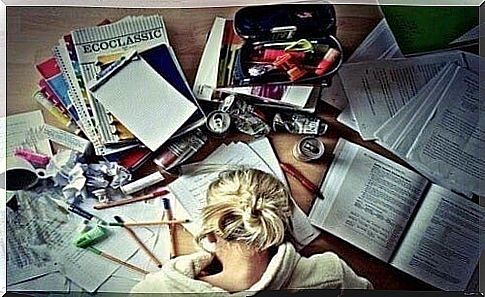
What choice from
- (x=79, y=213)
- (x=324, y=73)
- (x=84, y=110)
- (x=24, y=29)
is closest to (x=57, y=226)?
(x=79, y=213)

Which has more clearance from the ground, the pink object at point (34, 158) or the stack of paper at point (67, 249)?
the pink object at point (34, 158)

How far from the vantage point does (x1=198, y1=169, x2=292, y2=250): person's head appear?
104 cm

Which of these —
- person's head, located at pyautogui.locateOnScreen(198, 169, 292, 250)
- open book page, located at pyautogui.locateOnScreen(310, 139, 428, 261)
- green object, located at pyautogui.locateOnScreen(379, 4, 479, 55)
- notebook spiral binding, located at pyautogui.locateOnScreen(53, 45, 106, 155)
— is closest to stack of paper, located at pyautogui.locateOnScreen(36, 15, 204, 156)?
notebook spiral binding, located at pyautogui.locateOnScreen(53, 45, 106, 155)

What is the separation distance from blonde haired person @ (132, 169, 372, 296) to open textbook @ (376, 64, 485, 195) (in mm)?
201

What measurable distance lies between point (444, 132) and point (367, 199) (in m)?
0.16

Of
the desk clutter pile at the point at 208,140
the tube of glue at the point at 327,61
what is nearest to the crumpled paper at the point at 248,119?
the desk clutter pile at the point at 208,140

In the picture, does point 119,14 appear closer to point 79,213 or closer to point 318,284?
point 79,213

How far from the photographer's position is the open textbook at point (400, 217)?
107 cm

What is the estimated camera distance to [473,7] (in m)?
1.13

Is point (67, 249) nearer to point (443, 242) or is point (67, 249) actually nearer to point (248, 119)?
point (248, 119)

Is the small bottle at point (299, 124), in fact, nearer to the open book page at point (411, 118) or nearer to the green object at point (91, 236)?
the open book page at point (411, 118)

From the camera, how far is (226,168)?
106cm

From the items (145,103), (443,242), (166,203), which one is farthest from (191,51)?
(443,242)

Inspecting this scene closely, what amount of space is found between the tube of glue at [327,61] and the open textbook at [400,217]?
109 millimetres
